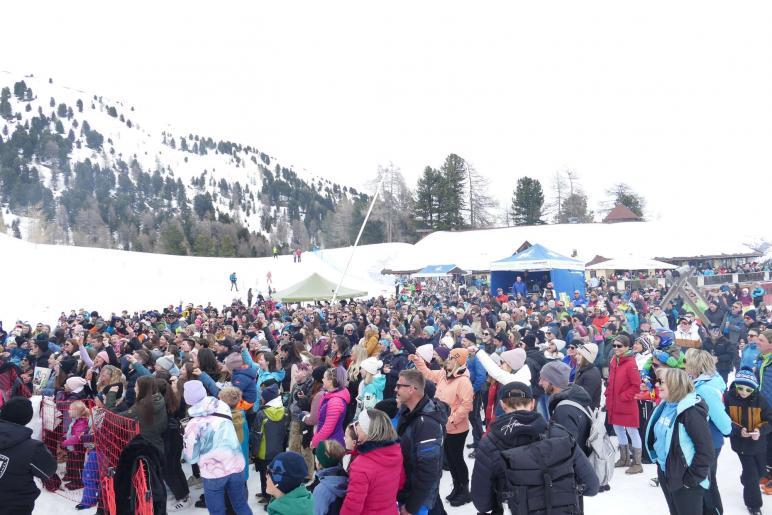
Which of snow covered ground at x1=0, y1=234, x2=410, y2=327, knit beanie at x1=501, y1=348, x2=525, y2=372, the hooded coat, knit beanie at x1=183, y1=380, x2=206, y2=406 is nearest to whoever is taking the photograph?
the hooded coat

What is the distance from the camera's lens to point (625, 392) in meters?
6.12

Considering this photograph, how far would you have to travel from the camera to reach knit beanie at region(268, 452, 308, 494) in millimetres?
3246

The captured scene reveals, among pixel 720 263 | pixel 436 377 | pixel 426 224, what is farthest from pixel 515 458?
pixel 426 224

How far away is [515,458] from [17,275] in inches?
1321

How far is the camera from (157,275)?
3681 cm

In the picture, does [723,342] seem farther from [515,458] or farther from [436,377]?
[515,458]

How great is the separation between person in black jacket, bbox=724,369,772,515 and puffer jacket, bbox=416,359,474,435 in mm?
2314

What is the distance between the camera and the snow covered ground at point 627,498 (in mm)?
5359

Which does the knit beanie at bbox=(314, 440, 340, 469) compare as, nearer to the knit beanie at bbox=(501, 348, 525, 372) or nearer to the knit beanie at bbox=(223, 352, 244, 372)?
the knit beanie at bbox=(501, 348, 525, 372)

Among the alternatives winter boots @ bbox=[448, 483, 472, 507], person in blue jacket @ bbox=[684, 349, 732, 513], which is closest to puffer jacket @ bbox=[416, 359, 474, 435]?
winter boots @ bbox=[448, 483, 472, 507]

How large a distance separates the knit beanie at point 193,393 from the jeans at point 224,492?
64 cm

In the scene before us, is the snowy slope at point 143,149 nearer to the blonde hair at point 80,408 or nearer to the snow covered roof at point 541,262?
the snow covered roof at point 541,262

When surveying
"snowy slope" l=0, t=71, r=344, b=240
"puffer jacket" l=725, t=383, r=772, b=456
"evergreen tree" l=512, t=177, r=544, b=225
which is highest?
"snowy slope" l=0, t=71, r=344, b=240

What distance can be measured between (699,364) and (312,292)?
16066 millimetres
